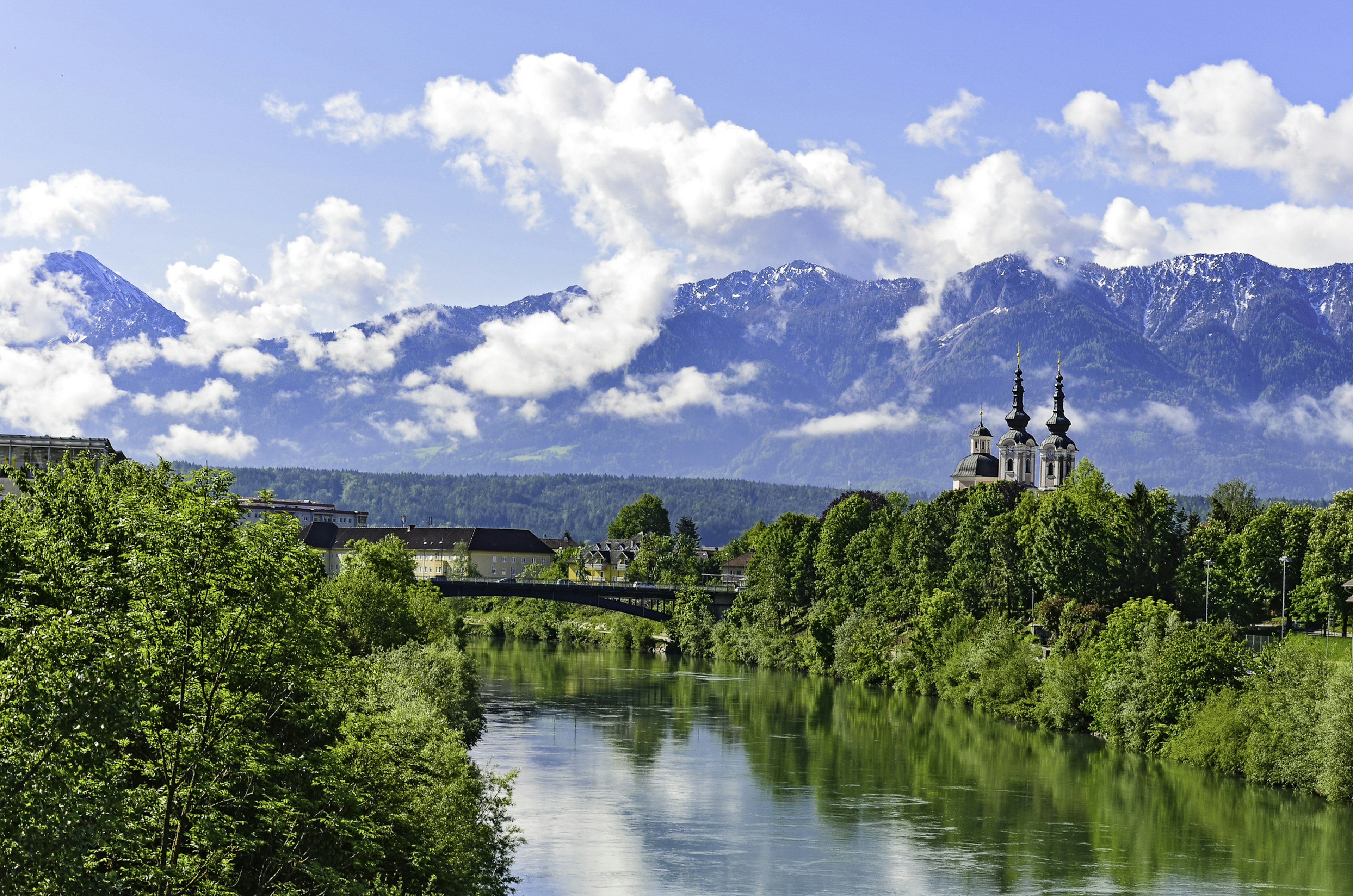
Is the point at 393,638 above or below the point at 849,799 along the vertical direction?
above

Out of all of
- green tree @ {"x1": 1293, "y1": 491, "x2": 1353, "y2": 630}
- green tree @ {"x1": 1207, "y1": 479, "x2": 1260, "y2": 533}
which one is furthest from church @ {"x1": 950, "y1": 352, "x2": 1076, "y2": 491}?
green tree @ {"x1": 1293, "y1": 491, "x2": 1353, "y2": 630}

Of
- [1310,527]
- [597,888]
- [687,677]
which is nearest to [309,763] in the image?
[597,888]

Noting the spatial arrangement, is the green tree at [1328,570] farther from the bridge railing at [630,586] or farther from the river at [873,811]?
the bridge railing at [630,586]

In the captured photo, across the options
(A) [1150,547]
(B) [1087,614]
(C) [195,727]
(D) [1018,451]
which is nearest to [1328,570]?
(B) [1087,614]

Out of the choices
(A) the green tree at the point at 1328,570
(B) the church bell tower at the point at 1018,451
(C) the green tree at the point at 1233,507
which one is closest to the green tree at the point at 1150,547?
(C) the green tree at the point at 1233,507

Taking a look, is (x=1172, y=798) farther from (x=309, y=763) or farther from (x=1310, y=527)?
(x=309, y=763)

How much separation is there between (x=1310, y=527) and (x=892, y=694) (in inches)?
1217

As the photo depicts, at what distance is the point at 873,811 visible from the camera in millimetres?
61125

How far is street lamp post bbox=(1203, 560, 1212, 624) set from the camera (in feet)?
306

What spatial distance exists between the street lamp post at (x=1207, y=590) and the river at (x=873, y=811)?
52.5ft

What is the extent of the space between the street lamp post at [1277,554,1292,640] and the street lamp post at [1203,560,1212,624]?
418cm

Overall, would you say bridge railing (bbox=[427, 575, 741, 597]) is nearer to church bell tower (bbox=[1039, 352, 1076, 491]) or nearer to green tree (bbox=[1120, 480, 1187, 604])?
church bell tower (bbox=[1039, 352, 1076, 491])

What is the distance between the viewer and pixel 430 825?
113ft

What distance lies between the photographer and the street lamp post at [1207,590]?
93.1 meters
